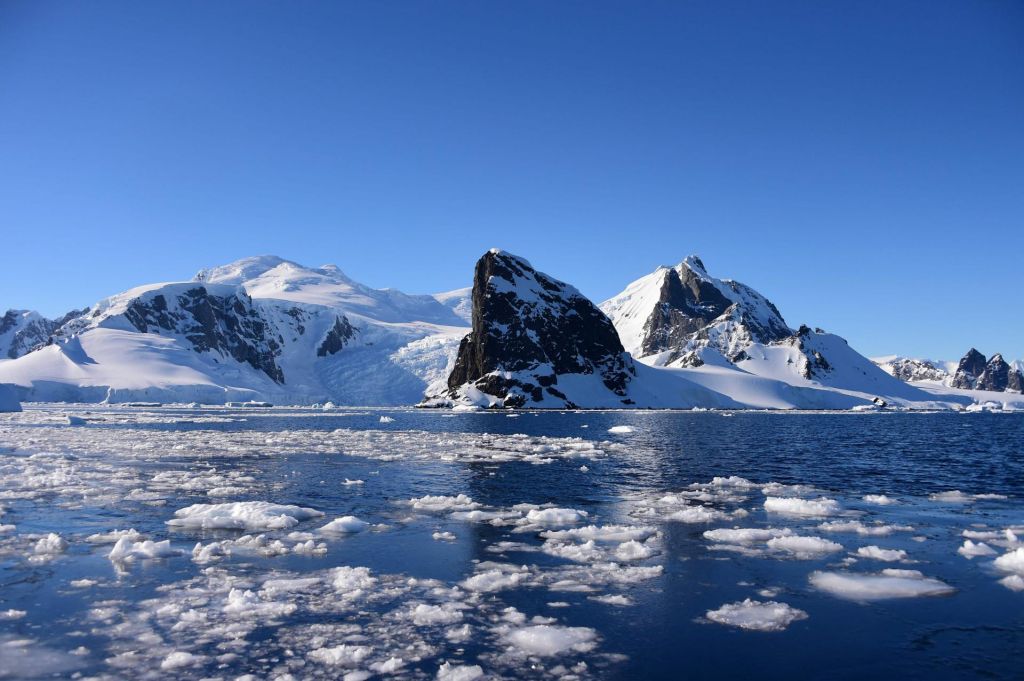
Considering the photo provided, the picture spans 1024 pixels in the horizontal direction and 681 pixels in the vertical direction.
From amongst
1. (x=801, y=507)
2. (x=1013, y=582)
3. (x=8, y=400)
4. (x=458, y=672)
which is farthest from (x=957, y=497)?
(x=8, y=400)

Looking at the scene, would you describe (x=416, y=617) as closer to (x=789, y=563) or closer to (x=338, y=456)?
(x=789, y=563)

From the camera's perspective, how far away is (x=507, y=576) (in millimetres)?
15594

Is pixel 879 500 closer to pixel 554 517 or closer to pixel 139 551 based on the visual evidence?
pixel 554 517

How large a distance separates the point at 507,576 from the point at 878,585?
315 inches

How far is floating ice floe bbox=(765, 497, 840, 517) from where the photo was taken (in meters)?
23.5

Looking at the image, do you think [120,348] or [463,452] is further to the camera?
[120,348]

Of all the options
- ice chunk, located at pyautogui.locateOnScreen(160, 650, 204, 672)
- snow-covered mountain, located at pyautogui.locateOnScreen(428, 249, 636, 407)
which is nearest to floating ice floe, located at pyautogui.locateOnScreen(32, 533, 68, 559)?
ice chunk, located at pyautogui.locateOnScreen(160, 650, 204, 672)

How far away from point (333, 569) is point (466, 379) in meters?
142

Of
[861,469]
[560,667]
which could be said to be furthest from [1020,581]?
[861,469]

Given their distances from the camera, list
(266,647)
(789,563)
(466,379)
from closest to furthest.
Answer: (266,647) < (789,563) < (466,379)

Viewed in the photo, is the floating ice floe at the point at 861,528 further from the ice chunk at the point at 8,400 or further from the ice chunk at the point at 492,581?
the ice chunk at the point at 8,400

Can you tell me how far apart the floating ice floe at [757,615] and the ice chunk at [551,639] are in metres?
2.64

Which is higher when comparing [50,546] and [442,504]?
[442,504]

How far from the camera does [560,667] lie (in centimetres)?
1067
